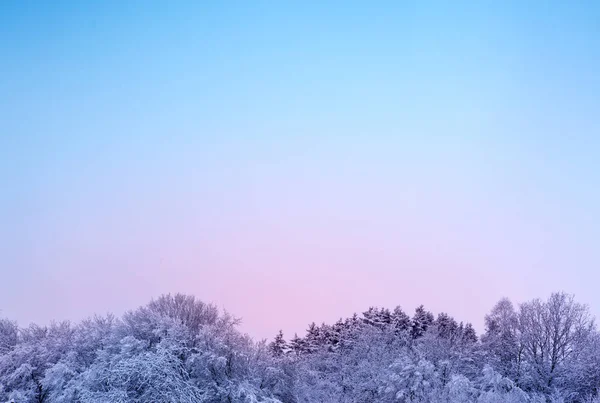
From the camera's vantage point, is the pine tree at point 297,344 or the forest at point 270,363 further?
the pine tree at point 297,344

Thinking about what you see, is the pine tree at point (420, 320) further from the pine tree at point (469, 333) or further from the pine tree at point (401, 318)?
the pine tree at point (469, 333)

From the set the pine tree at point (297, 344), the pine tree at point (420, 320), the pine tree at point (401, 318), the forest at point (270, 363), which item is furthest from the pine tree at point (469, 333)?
the pine tree at point (297, 344)

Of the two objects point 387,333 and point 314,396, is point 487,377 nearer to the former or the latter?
point 314,396

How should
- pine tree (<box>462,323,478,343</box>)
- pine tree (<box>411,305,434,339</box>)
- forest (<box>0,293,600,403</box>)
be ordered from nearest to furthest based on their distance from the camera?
forest (<box>0,293,600,403</box>), pine tree (<box>462,323,478,343</box>), pine tree (<box>411,305,434,339</box>)

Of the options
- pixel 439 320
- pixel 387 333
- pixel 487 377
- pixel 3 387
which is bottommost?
pixel 3 387

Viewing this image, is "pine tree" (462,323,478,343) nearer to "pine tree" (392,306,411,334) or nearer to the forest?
the forest

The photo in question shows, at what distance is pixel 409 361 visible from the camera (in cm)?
6650

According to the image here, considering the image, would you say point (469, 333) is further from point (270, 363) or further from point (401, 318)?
point (270, 363)

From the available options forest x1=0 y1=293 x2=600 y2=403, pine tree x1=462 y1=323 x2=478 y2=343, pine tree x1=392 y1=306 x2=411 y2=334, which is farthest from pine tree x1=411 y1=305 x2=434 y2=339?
forest x1=0 y1=293 x2=600 y2=403

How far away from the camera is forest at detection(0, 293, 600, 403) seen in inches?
1977

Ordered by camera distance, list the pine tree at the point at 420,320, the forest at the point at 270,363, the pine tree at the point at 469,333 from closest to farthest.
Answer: the forest at the point at 270,363 → the pine tree at the point at 469,333 → the pine tree at the point at 420,320

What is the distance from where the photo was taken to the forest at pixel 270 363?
50.2m

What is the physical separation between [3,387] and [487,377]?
41748mm

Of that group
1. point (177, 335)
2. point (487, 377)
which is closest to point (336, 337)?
point (487, 377)
